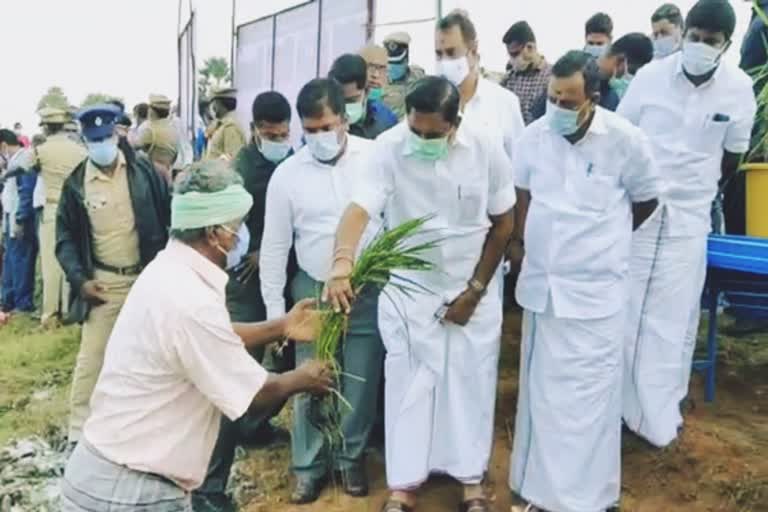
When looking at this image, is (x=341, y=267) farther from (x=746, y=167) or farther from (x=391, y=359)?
(x=746, y=167)

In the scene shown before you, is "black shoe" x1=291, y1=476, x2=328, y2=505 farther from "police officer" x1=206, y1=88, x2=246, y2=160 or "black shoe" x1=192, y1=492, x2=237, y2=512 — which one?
"police officer" x1=206, y1=88, x2=246, y2=160

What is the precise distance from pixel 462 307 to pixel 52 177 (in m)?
6.25

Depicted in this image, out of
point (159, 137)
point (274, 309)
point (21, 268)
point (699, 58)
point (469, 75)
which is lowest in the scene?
point (21, 268)

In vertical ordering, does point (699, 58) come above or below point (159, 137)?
above

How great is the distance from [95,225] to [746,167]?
11.0 feet

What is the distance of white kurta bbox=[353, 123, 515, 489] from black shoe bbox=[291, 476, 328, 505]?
1.80 ft

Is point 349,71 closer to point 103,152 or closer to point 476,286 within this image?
point 103,152

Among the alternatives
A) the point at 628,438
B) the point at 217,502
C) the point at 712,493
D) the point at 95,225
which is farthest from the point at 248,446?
the point at 712,493

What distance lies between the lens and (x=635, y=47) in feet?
19.0

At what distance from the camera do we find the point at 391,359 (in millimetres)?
4242

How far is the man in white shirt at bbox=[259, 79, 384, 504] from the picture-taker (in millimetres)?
4539

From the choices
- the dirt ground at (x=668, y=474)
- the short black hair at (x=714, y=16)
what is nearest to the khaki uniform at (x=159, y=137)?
the dirt ground at (x=668, y=474)

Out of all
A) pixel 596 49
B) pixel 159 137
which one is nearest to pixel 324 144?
pixel 596 49

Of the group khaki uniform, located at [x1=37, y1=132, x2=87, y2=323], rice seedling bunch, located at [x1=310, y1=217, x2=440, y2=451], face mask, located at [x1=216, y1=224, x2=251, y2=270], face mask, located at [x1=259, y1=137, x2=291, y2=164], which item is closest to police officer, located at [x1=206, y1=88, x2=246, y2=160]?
khaki uniform, located at [x1=37, y1=132, x2=87, y2=323]
